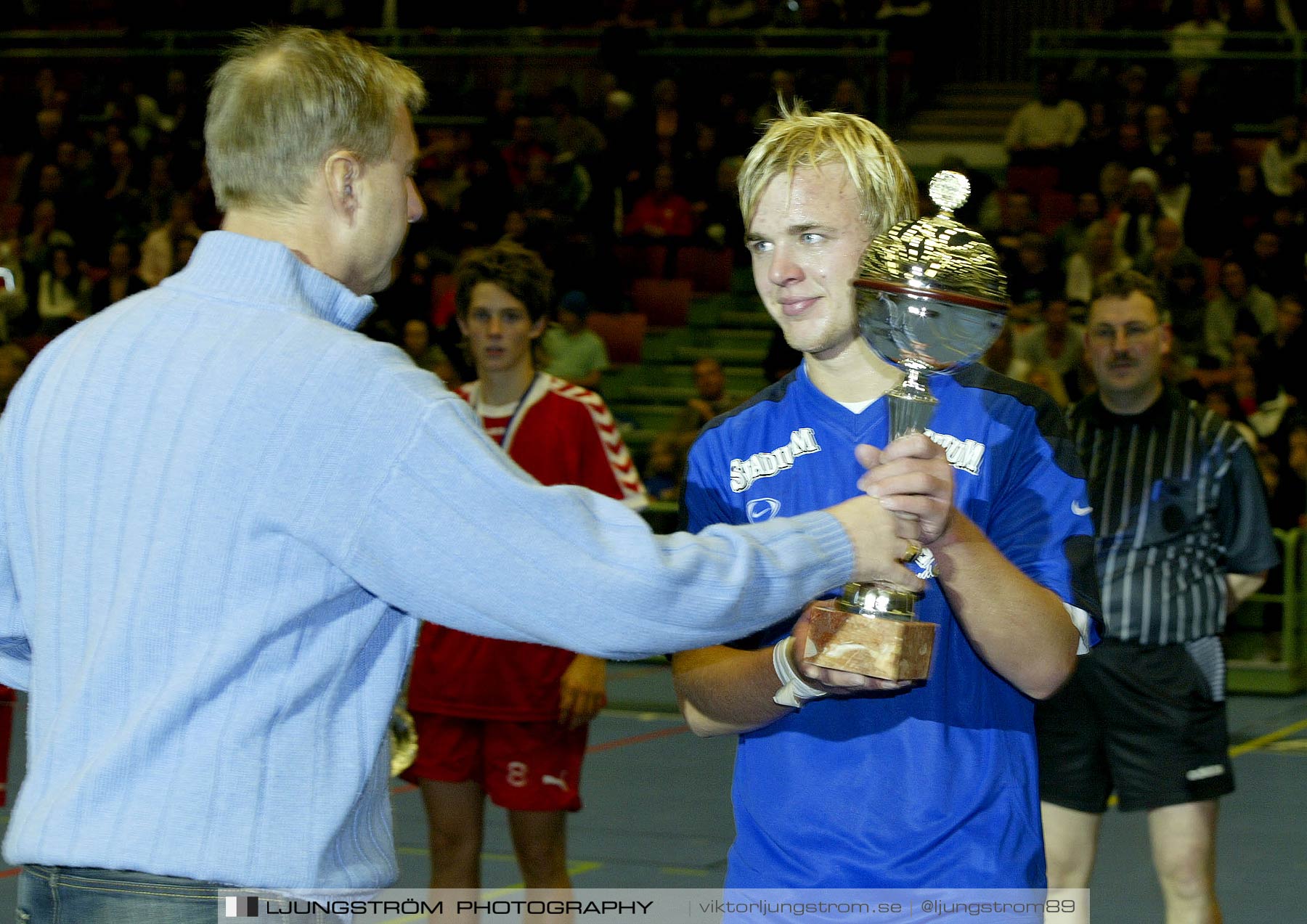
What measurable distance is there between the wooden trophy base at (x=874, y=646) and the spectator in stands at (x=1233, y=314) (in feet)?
34.3

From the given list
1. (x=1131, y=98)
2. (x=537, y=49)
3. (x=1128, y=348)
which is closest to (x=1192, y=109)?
(x=1131, y=98)

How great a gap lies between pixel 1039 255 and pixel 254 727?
10.9 meters

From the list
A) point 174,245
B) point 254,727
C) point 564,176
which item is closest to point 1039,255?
point 564,176

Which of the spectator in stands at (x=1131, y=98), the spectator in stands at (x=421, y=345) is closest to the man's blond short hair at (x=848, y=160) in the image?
the spectator in stands at (x=421, y=345)

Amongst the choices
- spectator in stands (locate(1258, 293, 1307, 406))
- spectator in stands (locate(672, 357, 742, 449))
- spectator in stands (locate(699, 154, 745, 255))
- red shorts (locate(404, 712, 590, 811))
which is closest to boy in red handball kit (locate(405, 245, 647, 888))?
red shorts (locate(404, 712, 590, 811))

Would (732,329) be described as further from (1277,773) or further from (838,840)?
(838,840)

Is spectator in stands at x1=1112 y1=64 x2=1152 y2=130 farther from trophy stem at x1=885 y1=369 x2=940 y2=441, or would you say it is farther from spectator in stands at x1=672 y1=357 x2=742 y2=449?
trophy stem at x1=885 y1=369 x2=940 y2=441

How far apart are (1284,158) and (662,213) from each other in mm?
5409

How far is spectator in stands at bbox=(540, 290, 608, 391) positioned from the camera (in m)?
12.1

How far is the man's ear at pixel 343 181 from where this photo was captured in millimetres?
2020

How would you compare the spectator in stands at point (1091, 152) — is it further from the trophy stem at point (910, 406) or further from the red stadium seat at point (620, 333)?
the trophy stem at point (910, 406)

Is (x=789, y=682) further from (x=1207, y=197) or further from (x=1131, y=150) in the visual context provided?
(x=1131, y=150)

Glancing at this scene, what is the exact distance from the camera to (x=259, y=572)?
6.02 feet

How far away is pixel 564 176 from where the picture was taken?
47.2ft
